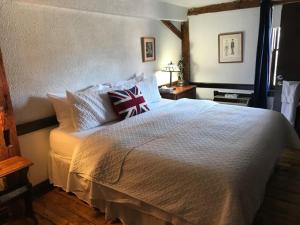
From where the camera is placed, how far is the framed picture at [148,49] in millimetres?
3756

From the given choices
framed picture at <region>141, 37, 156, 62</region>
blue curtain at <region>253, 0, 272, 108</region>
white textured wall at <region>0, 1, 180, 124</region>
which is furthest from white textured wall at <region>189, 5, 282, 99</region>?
white textured wall at <region>0, 1, 180, 124</region>

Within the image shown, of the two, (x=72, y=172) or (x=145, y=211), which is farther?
(x=72, y=172)

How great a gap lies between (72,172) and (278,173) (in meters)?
2.22

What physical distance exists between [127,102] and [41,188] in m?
1.29

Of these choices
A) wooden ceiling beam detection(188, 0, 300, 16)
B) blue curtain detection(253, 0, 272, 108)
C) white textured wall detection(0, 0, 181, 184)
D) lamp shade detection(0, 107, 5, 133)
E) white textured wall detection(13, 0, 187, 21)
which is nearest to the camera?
lamp shade detection(0, 107, 5, 133)

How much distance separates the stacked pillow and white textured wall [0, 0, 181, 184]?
179 millimetres

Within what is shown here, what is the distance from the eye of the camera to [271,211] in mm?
2137

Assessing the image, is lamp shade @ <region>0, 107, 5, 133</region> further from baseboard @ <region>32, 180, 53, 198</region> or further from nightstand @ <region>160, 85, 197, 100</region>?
nightstand @ <region>160, 85, 197, 100</region>

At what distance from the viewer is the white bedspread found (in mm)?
1475

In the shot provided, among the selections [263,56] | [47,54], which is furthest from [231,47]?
[47,54]

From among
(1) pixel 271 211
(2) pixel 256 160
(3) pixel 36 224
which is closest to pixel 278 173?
(1) pixel 271 211

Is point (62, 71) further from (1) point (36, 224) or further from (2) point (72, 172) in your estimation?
(1) point (36, 224)

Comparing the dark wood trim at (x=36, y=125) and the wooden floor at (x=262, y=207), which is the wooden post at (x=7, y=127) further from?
the wooden floor at (x=262, y=207)

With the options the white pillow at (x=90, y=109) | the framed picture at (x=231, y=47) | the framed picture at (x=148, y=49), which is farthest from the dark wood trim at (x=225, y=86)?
the white pillow at (x=90, y=109)
